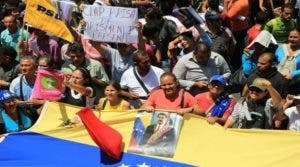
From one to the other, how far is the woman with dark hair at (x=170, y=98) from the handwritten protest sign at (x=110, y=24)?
58.5 inches

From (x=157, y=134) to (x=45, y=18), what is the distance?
2.78m

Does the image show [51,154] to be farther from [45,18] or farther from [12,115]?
[45,18]

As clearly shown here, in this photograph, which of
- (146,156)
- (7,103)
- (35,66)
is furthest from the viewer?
(35,66)

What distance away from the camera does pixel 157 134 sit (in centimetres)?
828

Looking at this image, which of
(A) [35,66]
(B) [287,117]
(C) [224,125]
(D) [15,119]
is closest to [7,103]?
(D) [15,119]

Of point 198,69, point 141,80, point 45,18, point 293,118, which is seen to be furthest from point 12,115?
point 293,118

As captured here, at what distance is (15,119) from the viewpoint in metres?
9.39

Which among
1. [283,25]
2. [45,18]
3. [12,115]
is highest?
[45,18]

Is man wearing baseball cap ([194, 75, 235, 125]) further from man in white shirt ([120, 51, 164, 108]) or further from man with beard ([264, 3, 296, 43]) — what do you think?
man with beard ([264, 3, 296, 43])

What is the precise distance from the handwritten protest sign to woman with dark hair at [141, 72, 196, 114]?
1485mm

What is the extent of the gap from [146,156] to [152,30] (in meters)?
4.04

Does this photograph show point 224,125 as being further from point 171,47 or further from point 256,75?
point 171,47

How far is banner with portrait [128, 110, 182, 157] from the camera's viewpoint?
8250 mm

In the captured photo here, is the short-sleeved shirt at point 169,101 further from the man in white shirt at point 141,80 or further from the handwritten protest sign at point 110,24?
the handwritten protest sign at point 110,24
